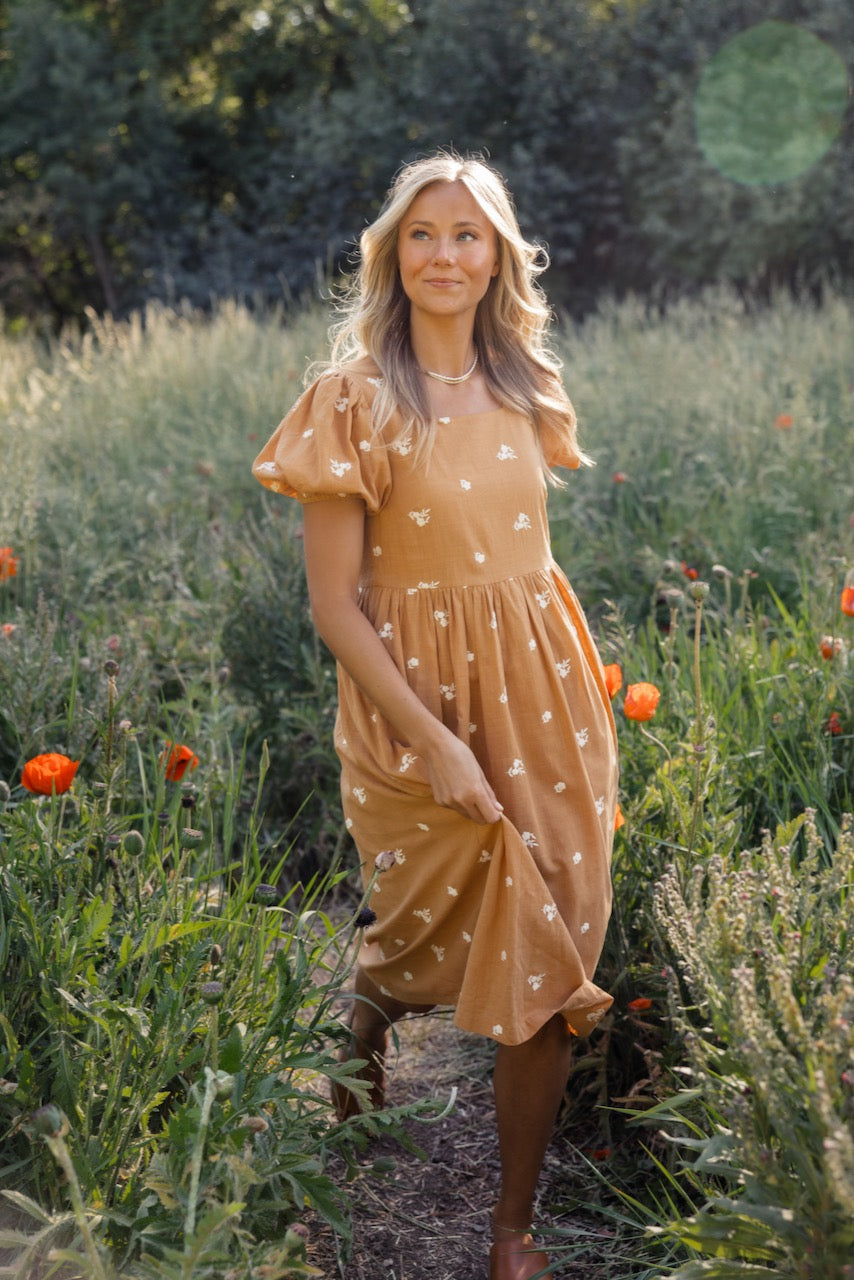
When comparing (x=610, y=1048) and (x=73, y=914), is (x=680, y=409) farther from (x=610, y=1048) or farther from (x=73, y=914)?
(x=73, y=914)

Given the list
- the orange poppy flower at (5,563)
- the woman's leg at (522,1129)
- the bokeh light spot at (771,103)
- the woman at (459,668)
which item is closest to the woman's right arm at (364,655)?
the woman at (459,668)

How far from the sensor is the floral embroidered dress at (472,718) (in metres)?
1.90

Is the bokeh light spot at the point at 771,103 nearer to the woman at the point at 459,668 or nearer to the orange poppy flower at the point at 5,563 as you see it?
the orange poppy flower at the point at 5,563

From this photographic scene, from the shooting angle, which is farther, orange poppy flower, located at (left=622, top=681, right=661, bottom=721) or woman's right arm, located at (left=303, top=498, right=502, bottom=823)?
orange poppy flower, located at (left=622, top=681, right=661, bottom=721)

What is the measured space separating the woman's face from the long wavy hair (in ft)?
0.06

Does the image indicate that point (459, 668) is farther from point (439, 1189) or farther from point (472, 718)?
point (439, 1189)

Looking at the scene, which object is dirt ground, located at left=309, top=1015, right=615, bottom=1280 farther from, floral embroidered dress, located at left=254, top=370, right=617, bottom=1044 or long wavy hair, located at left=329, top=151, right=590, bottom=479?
long wavy hair, located at left=329, top=151, right=590, bottom=479

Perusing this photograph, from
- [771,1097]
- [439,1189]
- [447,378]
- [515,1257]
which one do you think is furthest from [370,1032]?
[447,378]

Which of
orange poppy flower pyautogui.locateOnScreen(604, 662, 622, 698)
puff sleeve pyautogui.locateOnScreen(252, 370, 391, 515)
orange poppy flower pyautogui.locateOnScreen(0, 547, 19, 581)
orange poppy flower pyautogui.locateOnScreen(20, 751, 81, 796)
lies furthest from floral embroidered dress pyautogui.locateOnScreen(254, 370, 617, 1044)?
orange poppy flower pyautogui.locateOnScreen(0, 547, 19, 581)

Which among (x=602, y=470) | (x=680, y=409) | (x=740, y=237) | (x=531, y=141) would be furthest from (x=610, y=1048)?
(x=531, y=141)

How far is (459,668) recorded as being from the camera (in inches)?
77.8

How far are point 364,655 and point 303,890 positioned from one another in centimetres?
82

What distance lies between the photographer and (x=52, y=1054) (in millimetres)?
1732

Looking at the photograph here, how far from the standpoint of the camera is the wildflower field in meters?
1.41
